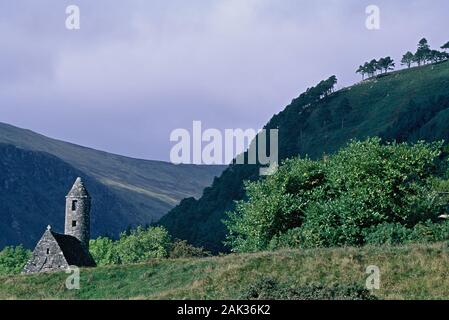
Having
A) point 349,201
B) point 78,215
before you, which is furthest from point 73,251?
point 349,201

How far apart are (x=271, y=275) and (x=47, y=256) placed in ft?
117

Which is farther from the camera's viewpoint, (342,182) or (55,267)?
(55,267)

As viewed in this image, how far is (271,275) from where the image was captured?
142 ft

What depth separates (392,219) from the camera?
206ft

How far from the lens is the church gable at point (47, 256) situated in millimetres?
73688

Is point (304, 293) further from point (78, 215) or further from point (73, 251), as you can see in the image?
point (78, 215)

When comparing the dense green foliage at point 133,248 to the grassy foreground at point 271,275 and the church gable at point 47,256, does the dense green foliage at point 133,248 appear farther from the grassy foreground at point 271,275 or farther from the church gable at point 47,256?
the grassy foreground at point 271,275

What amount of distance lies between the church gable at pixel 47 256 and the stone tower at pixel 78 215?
14.2 metres

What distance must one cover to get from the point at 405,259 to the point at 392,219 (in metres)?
19.2

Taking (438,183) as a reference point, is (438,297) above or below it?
below

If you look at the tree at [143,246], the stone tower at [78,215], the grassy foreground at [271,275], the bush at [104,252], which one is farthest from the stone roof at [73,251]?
the bush at [104,252]
